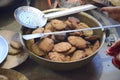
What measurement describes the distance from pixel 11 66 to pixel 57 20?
0.79ft

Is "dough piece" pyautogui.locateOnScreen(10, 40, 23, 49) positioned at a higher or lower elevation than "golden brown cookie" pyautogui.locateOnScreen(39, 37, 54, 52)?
lower

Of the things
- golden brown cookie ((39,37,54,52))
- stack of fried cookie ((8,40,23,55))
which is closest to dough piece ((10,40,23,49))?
stack of fried cookie ((8,40,23,55))

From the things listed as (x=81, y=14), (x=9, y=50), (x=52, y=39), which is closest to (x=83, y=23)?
(x=81, y=14)

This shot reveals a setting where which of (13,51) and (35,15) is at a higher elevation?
(35,15)

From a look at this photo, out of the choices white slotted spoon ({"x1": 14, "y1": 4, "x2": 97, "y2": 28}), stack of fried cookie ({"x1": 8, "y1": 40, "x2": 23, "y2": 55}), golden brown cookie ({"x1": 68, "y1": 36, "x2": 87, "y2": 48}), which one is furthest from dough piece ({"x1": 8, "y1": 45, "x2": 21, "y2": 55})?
golden brown cookie ({"x1": 68, "y1": 36, "x2": 87, "y2": 48})

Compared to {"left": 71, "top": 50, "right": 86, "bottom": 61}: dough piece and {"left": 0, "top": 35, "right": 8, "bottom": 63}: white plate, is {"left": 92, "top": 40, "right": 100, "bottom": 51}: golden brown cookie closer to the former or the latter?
{"left": 71, "top": 50, "right": 86, "bottom": 61}: dough piece

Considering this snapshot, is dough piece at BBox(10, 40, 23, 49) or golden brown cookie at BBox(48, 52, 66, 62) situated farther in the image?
dough piece at BBox(10, 40, 23, 49)

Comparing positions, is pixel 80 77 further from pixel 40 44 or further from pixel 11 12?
pixel 11 12

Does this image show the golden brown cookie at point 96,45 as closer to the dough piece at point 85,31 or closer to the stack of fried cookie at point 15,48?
the dough piece at point 85,31

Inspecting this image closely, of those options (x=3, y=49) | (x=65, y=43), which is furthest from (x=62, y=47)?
(x=3, y=49)

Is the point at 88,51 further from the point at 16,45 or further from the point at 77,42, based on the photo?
the point at 16,45

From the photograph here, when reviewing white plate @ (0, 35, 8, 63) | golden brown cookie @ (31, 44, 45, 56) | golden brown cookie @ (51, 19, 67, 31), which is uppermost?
golden brown cookie @ (51, 19, 67, 31)

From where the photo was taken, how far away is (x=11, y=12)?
1.07 metres

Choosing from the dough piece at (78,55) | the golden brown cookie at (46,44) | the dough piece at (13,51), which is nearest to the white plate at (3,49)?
the dough piece at (13,51)
